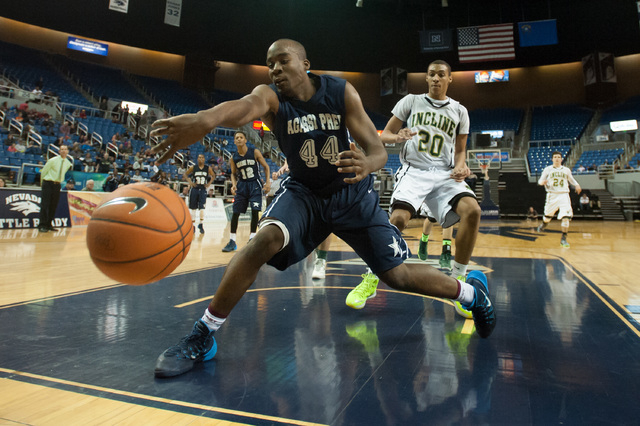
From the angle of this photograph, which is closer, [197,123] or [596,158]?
[197,123]

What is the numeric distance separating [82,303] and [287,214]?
202cm

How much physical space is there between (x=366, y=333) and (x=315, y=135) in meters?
1.26

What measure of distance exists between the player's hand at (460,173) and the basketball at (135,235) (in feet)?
8.04

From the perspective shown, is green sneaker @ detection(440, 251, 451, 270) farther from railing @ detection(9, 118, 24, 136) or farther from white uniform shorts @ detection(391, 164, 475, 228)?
railing @ detection(9, 118, 24, 136)

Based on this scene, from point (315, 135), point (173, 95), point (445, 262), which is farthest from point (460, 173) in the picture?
point (173, 95)

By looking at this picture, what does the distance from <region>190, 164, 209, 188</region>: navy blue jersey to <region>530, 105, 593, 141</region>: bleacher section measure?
24732 millimetres

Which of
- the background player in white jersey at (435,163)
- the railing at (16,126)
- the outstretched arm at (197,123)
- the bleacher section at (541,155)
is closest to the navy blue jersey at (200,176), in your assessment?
the background player in white jersey at (435,163)

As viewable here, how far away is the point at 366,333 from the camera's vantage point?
7.96 feet

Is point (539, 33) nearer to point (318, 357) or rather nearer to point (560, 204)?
point (560, 204)

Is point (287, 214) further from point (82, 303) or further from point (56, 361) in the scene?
point (82, 303)

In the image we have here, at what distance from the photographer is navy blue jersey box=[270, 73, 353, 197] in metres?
2.28

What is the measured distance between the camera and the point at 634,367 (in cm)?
187

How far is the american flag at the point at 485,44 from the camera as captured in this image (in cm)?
1931

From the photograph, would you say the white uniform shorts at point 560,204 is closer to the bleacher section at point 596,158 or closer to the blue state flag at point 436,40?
the blue state flag at point 436,40
